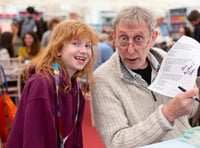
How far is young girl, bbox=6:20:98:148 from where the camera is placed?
1.32m

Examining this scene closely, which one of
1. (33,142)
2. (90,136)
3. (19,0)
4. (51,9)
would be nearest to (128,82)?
(33,142)

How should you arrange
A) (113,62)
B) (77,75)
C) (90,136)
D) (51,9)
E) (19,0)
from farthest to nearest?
(51,9), (19,0), (90,136), (77,75), (113,62)

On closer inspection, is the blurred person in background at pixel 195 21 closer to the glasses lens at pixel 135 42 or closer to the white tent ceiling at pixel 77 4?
the white tent ceiling at pixel 77 4

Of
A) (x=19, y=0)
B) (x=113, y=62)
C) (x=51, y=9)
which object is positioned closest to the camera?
(x=113, y=62)

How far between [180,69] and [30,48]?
3608 millimetres

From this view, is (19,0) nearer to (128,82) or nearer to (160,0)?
(160,0)

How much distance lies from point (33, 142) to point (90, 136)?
205 cm

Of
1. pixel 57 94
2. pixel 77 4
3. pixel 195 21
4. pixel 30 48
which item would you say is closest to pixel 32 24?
pixel 30 48

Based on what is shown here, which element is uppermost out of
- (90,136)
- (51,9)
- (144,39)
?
(144,39)

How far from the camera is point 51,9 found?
31.9 ft

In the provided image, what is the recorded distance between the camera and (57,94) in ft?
4.45

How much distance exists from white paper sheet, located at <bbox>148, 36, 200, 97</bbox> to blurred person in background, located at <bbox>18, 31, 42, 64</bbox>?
340 centimetres

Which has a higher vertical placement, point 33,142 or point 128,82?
point 128,82

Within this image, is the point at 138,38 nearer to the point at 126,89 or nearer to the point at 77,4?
the point at 126,89
